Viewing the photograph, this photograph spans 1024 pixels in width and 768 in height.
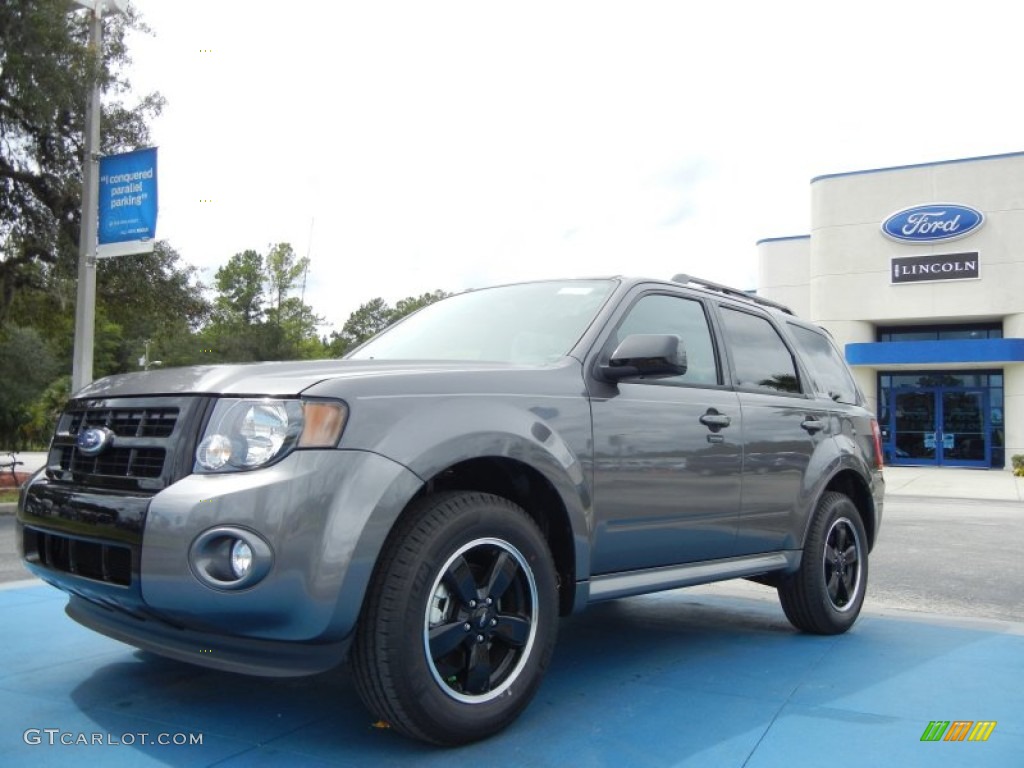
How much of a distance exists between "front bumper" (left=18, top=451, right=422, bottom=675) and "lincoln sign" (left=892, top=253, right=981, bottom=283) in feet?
96.0

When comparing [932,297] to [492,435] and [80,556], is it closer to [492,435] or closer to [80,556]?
[492,435]

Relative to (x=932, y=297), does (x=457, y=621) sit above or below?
below

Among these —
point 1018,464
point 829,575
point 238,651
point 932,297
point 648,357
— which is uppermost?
point 932,297

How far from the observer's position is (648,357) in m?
3.68

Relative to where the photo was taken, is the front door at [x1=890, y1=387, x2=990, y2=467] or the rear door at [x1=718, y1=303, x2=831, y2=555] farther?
the front door at [x1=890, y1=387, x2=990, y2=467]

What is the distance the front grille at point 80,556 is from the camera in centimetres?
295

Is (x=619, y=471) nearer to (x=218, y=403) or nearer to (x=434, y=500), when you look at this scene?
(x=434, y=500)

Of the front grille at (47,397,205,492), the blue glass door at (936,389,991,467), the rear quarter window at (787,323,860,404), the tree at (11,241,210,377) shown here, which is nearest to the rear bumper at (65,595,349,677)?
the front grille at (47,397,205,492)

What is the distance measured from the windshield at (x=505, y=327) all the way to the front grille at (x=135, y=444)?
1143 mm

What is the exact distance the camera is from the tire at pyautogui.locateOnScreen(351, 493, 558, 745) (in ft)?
9.57

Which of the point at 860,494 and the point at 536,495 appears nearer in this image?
the point at 536,495

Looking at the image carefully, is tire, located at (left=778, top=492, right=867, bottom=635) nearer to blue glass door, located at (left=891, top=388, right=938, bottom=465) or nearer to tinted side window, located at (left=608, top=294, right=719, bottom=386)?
tinted side window, located at (left=608, top=294, right=719, bottom=386)

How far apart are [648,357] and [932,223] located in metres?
28.3

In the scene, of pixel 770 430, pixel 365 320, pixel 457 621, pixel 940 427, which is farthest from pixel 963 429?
pixel 365 320
